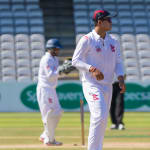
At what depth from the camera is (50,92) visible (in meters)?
10.6

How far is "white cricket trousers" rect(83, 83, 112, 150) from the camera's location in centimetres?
704

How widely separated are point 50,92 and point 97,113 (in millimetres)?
3629

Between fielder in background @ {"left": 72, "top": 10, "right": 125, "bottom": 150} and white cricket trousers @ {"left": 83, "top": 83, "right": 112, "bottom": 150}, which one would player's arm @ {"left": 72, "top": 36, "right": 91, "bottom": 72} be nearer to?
fielder in background @ {"left": 72, "top": 10, "right": 125, "bottom": 150}

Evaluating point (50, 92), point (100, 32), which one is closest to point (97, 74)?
point (100, 32)

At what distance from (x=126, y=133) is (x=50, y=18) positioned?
17693mm

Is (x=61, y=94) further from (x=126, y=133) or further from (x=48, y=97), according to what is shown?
(x=48, y=97)

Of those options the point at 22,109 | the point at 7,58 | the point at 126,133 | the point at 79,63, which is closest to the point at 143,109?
the point at 22,109

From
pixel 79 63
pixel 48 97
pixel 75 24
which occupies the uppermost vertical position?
pixel 75 24

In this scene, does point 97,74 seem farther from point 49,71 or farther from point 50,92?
point 50,92

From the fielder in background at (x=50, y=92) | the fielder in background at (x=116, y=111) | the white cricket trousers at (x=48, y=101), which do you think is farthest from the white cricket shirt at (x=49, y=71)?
the fielder in background at (x=116, y=111)

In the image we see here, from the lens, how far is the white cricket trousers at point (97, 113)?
7.04 m

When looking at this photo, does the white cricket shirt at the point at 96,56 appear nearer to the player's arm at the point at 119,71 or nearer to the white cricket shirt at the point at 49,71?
the player's arm at the point at 119,71

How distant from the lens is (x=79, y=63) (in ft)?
23.8

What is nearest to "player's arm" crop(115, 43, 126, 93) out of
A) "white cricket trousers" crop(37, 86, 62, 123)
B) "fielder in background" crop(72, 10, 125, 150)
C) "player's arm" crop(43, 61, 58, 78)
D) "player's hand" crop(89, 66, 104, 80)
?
"fielder in background" crop(72, 10, 125, 150)
